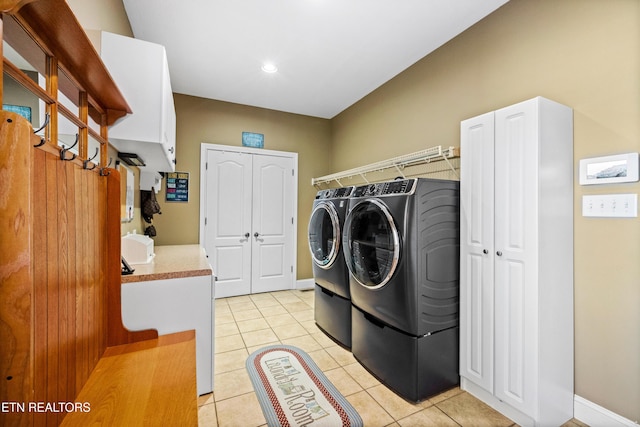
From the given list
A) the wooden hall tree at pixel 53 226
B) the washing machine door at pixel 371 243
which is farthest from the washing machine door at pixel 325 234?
the wooden hall tree at pixel 53 226

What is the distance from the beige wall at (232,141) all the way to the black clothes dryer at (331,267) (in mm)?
1514

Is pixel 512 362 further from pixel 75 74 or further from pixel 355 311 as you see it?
pixel 75 74

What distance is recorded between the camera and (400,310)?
71.5 inches

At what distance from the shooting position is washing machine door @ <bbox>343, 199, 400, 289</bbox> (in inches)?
74.1

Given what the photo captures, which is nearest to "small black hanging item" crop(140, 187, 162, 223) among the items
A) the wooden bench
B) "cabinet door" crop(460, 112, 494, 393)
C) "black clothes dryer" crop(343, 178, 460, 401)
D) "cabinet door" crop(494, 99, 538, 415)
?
the wooden bench

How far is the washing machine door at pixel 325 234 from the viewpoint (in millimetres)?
2551

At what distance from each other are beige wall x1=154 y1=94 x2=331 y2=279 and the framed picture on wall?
3337mm

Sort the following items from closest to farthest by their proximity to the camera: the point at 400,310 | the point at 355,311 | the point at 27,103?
the point at 27,103 < the point at 400,310 < the point at 355,311

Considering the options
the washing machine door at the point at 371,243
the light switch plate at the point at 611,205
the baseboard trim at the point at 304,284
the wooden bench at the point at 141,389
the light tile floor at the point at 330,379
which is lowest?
the light tile floor at the point at 330,379

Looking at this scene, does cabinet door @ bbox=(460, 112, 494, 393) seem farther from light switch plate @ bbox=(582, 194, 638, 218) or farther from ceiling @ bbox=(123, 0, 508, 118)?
ceiling @ bbox=(123, 0, 508, 118)

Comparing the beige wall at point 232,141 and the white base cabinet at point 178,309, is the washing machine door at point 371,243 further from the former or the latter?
the beige wall at point 232,141

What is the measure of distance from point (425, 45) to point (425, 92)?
1.31 feet

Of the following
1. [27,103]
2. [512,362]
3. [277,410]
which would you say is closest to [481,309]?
[512,362]

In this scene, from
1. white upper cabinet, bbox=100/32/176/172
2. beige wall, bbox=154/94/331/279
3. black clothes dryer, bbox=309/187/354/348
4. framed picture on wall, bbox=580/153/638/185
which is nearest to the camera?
framed picture on wall, bbox=580/153/638/185
